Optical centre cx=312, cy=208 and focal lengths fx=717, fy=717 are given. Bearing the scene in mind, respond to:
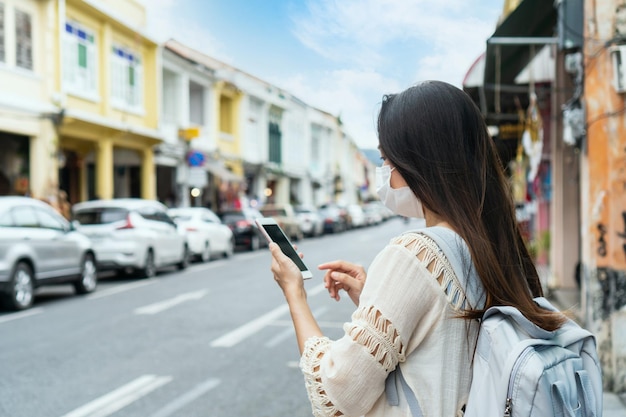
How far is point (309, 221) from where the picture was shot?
1326 inches

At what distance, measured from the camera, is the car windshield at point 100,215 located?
15.1 m

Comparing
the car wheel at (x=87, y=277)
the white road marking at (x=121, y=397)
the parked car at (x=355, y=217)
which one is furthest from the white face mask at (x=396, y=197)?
the parked car at (x=355, y=217)

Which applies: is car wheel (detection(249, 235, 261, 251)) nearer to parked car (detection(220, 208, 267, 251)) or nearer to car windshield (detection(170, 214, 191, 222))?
parked car (detection(220, 208, 267, 251))

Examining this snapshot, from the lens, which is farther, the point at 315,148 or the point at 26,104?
the point at 315,148

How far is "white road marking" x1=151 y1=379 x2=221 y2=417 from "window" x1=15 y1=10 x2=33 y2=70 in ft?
48.0

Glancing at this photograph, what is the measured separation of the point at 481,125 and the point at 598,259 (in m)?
4.49

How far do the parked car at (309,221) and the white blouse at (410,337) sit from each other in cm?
3071

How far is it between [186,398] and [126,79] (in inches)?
795

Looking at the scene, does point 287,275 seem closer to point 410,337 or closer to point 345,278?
point 345,278

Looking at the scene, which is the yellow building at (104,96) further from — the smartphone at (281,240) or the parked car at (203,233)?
the smartphone at (281,240)

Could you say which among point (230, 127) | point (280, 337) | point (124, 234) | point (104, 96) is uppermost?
point (230, 127)

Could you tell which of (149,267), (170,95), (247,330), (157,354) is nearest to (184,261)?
(149,267)

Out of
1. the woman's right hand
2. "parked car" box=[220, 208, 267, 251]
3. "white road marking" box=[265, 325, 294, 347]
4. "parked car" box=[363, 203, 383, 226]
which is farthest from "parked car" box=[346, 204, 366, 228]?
the woman's right hand

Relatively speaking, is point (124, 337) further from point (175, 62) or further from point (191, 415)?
point (175, 62)
